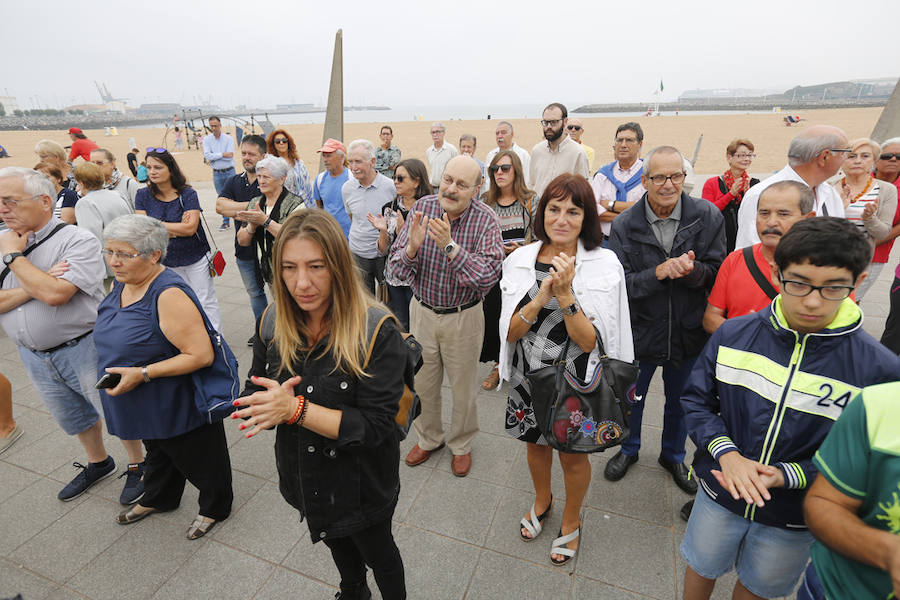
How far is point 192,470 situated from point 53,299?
4.49ft

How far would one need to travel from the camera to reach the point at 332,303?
69.2 inches

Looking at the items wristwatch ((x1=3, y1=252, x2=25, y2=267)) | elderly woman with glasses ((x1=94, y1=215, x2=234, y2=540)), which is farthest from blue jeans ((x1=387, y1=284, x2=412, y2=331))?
wristwatch ((x1=3, y1=252, x2=25, y2=267))

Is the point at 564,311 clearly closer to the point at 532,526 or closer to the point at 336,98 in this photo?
the point at 532,526

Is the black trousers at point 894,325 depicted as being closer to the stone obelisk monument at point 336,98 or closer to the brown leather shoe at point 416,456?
the brown leather shoe at point 416,456

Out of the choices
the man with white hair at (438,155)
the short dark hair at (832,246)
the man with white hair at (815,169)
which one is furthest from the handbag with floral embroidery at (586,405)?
the man with white hair at (438,155)

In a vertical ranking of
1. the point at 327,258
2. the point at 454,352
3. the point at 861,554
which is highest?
the point at 327,258

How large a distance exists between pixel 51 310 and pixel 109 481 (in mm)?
1412

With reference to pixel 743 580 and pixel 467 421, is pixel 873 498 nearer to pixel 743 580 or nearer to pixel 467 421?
pixel 743 580

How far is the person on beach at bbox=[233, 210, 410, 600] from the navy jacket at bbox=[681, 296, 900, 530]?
1296mm

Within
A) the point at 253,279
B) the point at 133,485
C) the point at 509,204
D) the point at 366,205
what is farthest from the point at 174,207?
the point at 509,204

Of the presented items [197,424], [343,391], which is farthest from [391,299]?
[343,391]

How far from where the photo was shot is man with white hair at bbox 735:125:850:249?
9.16 ft

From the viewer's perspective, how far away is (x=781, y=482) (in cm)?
156

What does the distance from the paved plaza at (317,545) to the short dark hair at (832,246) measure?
1.93 meters
